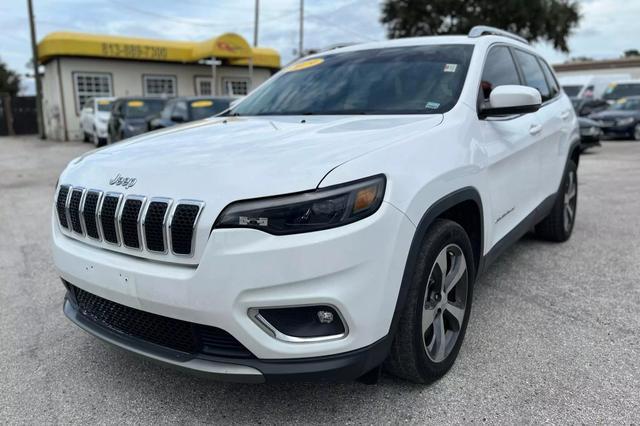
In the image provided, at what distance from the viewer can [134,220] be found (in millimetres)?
2186

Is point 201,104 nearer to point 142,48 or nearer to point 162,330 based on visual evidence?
point 162,330

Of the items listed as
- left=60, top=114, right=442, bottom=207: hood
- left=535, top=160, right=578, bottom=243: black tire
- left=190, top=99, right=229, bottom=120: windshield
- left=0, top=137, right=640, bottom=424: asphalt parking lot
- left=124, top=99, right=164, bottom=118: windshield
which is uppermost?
left=60, top=114, right=442, bottom=207: hood

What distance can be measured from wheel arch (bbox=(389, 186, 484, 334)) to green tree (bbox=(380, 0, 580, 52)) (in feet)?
82.9

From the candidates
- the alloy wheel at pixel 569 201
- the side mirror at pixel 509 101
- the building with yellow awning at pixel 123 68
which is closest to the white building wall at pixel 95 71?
the building with yellow awning at pixel 123 68

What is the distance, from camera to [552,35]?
2684 cm

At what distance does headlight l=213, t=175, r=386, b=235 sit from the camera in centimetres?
197

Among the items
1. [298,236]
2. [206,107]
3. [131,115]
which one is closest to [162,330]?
[298,236]

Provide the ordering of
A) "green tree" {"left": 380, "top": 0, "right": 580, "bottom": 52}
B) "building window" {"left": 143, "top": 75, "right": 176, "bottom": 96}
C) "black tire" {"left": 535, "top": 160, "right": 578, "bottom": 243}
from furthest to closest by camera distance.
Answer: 1. "green tree" {"left": 380, "top": 0, "right": 580, "bottom": 52}
2. "building window" {"left": 143, "top": 75, "right": 176, "bottom": 96}
3. "black tire" {"left": 535, "top": 160, "right": 578, "bottom": 243}

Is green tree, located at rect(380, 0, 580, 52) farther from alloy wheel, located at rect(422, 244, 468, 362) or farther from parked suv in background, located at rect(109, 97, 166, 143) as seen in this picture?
alloy wheel, located at rect(422, 244, 468, 362)

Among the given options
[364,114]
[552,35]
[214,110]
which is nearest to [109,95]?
[214,110]

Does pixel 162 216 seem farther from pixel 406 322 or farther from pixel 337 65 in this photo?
pixel 337 65

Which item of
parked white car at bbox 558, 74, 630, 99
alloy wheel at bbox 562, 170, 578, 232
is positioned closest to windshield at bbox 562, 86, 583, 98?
parked white car at bbox 558, 74, 630, 99

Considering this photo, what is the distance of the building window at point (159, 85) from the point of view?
24.8 metres

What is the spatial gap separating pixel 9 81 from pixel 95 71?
38.9m
